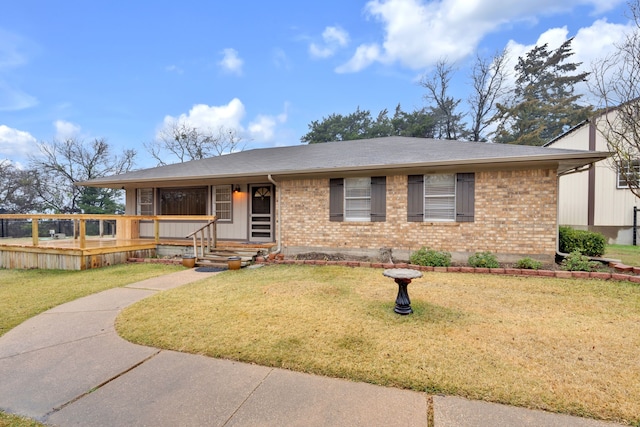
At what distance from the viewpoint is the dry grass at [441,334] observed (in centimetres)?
228

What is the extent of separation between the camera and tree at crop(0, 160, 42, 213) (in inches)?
899

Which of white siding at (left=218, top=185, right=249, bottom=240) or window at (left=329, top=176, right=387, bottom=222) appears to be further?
white siding at (left=218, top=185, right=249, bottom=240)

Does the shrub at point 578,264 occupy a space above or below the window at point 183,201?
below

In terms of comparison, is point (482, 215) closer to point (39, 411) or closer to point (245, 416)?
point (245, 416)

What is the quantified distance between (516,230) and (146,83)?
2503 centimetres

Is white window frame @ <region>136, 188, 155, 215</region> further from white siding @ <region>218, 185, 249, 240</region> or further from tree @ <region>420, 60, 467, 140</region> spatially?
tree @ <region>420, 60, 467, 140</region>

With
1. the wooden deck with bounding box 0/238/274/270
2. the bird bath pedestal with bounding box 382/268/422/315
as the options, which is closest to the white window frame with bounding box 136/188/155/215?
the wooden deck with bounding box 0/238/274/270

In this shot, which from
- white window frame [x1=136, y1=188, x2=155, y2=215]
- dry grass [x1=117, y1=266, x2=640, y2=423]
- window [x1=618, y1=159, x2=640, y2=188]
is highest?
window [x1=618, y1=159, x2=640, y2=188]

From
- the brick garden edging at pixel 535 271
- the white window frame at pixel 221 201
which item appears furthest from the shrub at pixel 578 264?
the white window frame at pixel 221 201

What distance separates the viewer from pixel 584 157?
6066mm

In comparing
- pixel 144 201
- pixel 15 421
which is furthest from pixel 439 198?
pixel 144 201

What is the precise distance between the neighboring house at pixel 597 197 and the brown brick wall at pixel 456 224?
7.18 meters

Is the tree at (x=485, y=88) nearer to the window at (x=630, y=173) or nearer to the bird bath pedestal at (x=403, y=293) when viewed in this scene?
the window at (x=630, y=173)

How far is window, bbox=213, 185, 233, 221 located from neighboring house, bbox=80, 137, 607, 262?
0.61 meters
